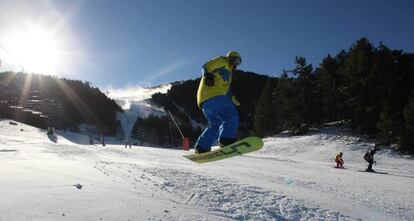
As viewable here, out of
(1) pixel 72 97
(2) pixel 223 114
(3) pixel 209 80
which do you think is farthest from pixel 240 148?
(1) pixel 72 97

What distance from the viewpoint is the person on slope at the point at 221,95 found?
7.00 metres

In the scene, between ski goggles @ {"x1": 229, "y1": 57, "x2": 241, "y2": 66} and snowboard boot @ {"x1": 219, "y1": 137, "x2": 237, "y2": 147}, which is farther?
ski goggles @ {"x1": 229, "y1": 57, "x2": 241, "y2": 66}

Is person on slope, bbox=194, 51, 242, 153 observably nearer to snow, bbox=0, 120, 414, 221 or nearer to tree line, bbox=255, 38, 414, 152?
snow, bbox=0, 120, 414, 221

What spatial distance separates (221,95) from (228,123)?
497mm

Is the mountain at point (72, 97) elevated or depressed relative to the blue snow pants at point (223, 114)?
elevated

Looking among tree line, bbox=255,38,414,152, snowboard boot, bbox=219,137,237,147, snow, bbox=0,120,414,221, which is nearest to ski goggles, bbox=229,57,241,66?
snowboard boot, bbox=219,137,237,147

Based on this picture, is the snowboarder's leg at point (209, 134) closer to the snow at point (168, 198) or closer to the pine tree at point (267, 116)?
the snow at point (168, 198)

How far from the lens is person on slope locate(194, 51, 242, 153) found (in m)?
7.00

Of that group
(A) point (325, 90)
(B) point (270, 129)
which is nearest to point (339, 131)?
(A) point (325, 90)

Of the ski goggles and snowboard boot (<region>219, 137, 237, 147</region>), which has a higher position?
the ski goggles

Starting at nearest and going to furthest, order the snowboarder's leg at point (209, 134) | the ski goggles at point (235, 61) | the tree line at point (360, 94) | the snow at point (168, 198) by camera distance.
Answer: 1. the snow at point (168, 198)
2. the ski goggles at point (235, 61)
3. the snowboarder's leg at point (209, 134)
4. the tree line at point (360, 94)

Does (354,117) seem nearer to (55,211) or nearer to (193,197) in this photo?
(193,197)

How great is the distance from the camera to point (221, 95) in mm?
7164

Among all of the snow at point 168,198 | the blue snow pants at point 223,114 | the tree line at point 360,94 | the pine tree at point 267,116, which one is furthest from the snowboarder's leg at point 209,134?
the pine tree at point 267,116
